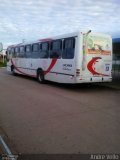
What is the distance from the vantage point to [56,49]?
1573 cm

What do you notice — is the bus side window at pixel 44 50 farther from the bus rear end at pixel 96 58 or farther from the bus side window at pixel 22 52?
the bus side window at pixel 22 52

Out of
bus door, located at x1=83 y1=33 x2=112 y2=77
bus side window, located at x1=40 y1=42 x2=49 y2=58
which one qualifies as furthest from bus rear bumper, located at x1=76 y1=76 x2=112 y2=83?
bus side window, located at x1=40 y1=42 x2=49 y2=58

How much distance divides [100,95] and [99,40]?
3228 mm

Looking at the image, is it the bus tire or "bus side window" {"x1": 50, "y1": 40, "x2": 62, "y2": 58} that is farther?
the bus tire

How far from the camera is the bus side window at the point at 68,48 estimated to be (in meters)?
14.0

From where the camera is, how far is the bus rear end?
13.8 meters

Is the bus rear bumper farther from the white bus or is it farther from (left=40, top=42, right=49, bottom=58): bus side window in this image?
(left=40, top=42, right=49, bottom=58): bus side window

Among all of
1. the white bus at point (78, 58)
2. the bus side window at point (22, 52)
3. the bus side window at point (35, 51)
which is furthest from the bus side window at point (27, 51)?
the white bus at point (78, 58)

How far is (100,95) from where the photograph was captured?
12.8 m

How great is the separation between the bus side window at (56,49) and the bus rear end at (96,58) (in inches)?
79.3

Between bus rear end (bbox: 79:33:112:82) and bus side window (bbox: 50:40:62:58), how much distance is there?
2.02 m

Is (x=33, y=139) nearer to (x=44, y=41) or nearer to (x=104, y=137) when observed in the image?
(x=104, y=137)

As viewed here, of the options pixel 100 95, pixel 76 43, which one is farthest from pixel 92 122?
pixel 76 43

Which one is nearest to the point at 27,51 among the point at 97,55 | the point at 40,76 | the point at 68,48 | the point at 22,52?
the point at 22,52
